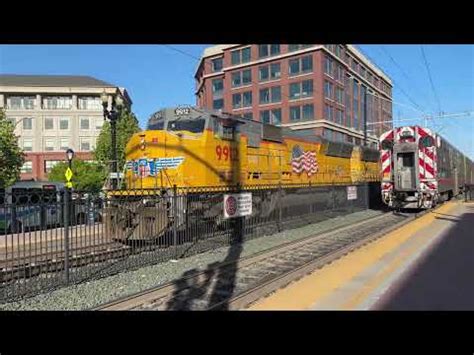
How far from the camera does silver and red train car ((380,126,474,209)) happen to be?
20.5m

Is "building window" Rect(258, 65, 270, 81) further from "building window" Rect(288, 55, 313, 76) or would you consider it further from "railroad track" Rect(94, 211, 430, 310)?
"railroad track" Rect(94, 211, 430, 310)

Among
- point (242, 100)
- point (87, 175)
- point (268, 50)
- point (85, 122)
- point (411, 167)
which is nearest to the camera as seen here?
point (411, 167)

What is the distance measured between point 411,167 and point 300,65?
51439mm

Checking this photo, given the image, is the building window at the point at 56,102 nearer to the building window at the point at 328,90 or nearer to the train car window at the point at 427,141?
the building window at the point at 328,90

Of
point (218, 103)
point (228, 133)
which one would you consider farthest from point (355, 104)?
point (228, 133)

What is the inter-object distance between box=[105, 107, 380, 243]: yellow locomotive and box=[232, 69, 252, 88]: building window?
58.7 meters

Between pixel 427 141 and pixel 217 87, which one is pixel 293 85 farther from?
pixel 427 141

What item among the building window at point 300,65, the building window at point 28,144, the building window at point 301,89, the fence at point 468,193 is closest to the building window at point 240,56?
the building window at point 300,65

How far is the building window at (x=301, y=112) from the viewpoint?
6910 centimetres

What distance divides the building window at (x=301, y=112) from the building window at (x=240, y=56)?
12028 millimetres

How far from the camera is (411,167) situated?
69.6ft
